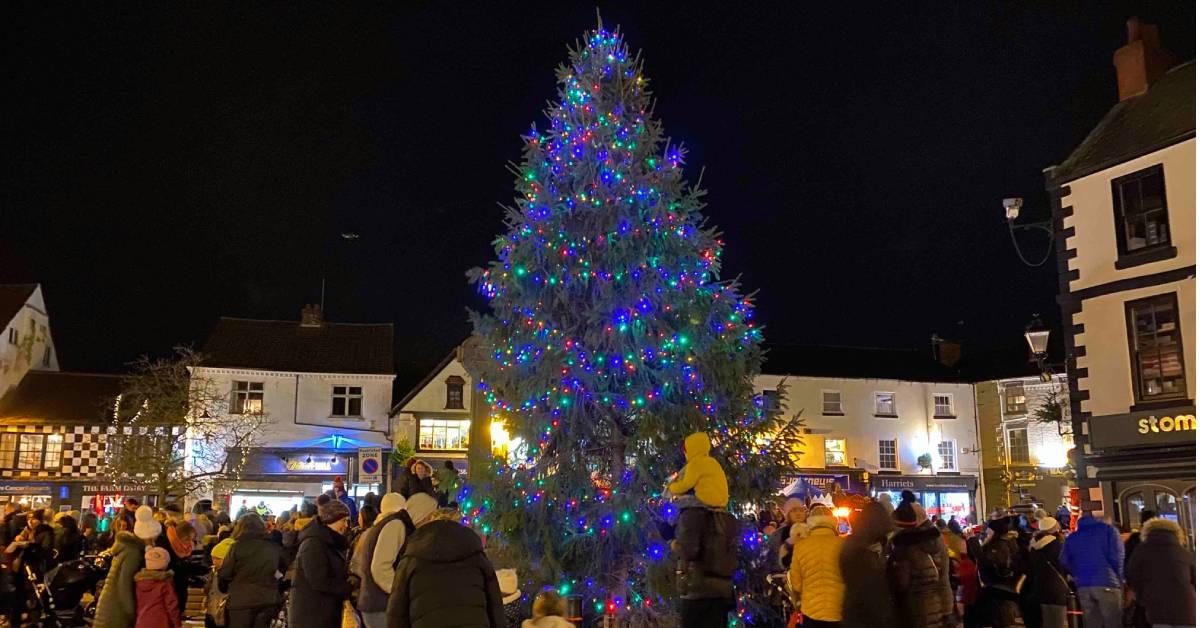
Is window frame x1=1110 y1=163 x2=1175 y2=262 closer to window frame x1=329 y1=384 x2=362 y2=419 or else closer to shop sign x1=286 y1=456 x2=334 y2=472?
window frame x1=329 y1=384 x2=362 y2=419

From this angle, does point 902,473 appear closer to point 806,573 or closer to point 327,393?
point 327,393

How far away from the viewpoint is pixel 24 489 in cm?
3772

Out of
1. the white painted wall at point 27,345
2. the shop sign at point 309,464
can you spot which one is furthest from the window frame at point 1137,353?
the white painted wall at point 27,345

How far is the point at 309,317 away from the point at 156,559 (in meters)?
36.2

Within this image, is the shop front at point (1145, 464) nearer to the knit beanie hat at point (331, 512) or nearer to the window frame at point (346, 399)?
the knit beanie hat at point (331, 512)

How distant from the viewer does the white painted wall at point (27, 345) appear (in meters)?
40.0

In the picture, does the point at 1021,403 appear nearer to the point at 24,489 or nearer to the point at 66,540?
the point at 66,540

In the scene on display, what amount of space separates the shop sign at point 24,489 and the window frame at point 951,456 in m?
38.3

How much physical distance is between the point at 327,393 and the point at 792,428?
108 ft

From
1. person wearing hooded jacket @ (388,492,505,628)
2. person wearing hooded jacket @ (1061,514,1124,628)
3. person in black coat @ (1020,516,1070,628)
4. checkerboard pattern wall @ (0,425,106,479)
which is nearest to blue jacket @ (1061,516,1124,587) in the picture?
person wearing hooded jacket @ (1061,514,1124,628)

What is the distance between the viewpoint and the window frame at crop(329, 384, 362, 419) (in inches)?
1591

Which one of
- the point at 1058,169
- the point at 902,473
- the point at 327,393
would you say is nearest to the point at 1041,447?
the point at 902,473

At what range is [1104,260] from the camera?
1762cm

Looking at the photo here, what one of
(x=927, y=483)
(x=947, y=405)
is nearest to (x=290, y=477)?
(x=927, y=483)
